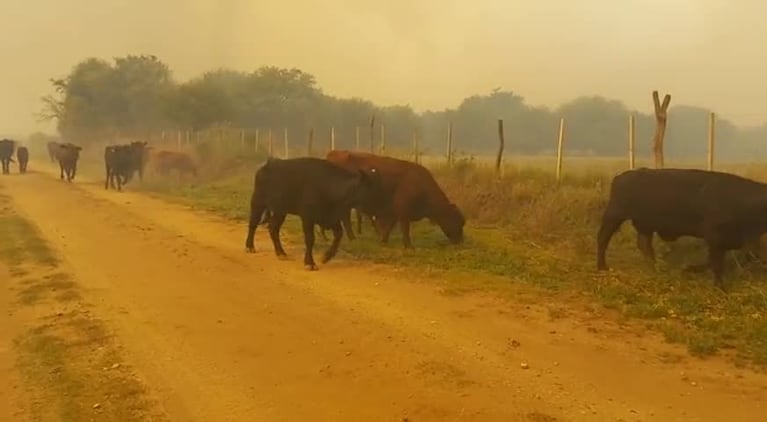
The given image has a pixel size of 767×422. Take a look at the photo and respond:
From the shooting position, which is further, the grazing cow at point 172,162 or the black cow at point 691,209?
the grazing cow at point 172,162

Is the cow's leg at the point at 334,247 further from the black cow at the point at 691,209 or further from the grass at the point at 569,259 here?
the black cow at the point at 691,209

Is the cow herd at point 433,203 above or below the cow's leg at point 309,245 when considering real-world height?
above

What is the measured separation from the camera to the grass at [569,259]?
8.35 metres

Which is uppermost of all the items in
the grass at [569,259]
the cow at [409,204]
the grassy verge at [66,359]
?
the cow at [409,204]

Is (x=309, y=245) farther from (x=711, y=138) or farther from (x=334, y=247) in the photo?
(x=711, y=138)

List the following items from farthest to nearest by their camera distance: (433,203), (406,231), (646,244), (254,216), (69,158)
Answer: (69,158) → (433,203) → (406,231) → (254,216) → (646,244)

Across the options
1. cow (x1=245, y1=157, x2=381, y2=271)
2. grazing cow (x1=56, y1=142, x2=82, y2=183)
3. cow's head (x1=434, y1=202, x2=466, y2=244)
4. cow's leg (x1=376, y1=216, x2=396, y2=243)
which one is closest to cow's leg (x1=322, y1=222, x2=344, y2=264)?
cow (x1=245, y1=157, x2=381, y2=271)

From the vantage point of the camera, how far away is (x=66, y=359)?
7258 millimetres

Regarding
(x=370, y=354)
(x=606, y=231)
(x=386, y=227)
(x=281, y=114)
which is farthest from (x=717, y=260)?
(x=281, y=114)

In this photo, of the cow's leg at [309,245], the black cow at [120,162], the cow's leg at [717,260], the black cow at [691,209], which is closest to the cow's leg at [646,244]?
the black cow at [691,209]

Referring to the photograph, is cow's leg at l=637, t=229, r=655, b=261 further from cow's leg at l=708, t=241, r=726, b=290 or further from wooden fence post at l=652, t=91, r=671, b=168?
wooden fence post at l=652, t=91, r=671, b=168

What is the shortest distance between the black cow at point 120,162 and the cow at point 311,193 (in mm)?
16592

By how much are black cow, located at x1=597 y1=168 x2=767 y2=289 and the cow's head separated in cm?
291

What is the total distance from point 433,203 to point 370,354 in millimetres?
6977
